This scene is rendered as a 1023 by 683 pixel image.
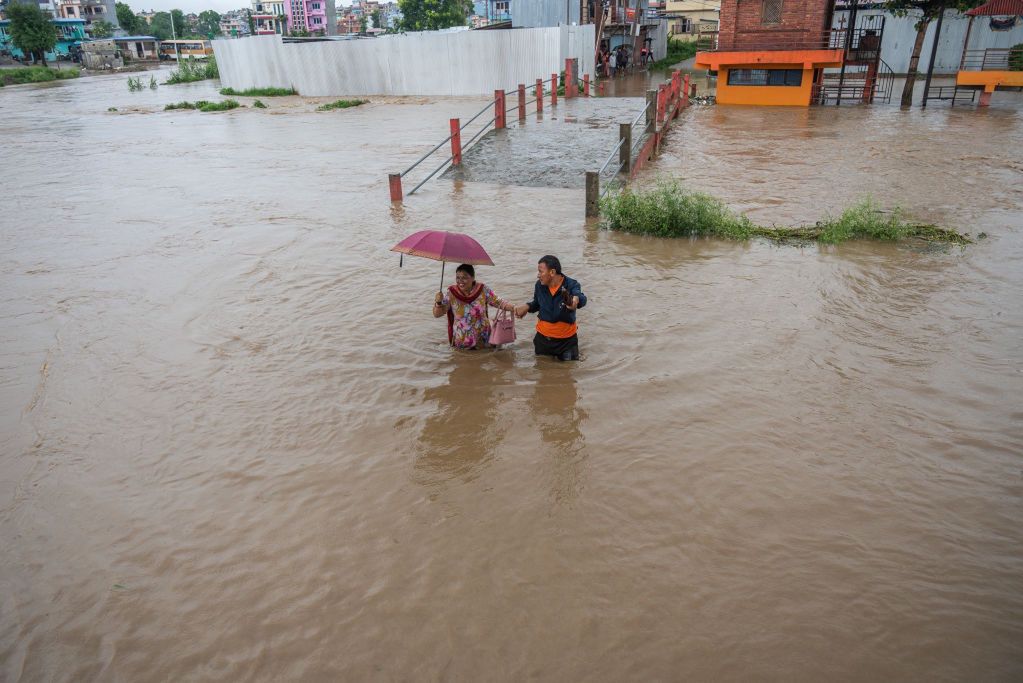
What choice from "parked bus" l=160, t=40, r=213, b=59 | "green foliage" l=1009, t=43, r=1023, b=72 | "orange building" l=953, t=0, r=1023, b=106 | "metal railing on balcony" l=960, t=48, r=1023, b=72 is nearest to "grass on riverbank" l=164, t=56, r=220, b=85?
"parked bus" l=160, t=40, r=213, b=59

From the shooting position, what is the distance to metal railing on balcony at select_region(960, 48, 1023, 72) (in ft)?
73.2

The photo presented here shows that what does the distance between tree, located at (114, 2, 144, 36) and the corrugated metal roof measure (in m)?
96.1

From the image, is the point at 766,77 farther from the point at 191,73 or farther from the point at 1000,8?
the point at 191,73

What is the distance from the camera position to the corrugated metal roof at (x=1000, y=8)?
71.6 ft

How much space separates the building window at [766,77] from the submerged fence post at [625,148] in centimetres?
1310

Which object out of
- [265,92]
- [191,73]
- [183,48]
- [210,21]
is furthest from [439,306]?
[210,21]

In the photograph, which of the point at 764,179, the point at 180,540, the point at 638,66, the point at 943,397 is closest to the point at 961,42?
the point at 638,66

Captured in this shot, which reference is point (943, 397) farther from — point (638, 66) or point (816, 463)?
point (638, 66)

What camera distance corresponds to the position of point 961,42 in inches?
1226

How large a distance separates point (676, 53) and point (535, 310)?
44156 millimetres

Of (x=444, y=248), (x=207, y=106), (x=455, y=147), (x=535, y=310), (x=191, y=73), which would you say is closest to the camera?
(x=444, y=248)

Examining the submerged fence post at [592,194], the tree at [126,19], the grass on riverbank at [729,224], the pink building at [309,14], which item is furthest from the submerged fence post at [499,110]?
the pink building at [309,14]

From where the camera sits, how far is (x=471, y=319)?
624 cm

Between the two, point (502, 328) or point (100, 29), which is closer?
point (502, 328)
